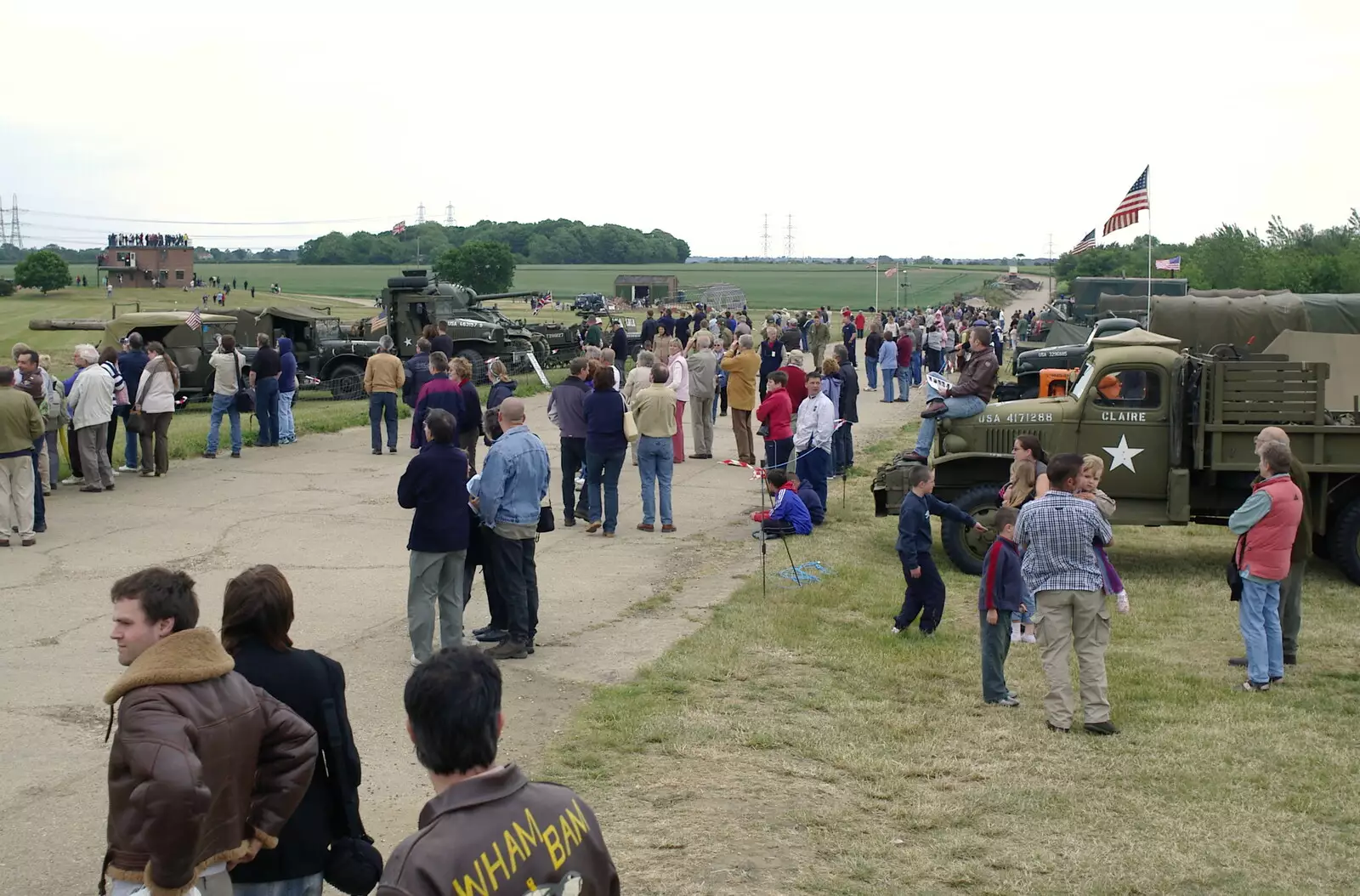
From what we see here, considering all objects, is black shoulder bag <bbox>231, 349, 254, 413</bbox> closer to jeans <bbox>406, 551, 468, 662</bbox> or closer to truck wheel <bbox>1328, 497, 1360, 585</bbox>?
jeans <bbox>406, 551, 468, 662</bbox>

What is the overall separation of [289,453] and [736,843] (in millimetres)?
14339

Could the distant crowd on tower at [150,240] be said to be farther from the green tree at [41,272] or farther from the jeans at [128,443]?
the jeans at [128,443]

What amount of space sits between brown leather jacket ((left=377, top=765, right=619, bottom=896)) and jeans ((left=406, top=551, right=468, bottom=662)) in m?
5.65

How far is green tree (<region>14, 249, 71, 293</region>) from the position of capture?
6638cm

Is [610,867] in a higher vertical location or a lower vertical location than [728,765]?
higher

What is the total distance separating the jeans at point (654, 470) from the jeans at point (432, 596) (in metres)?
5.18

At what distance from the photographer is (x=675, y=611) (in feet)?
36.4

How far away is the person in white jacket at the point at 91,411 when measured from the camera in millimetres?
15203

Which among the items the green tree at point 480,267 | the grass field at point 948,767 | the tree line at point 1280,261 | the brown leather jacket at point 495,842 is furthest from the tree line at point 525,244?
the brown leather jacket at point 495,842

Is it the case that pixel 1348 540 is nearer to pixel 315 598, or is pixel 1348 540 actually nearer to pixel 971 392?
pixel 971 392

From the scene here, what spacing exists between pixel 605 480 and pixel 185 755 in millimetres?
10274

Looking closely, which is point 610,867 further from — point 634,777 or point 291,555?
point 291,555

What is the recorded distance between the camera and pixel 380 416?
19312 millimetres

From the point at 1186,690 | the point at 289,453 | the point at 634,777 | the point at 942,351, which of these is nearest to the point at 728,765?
the point at 634,777
